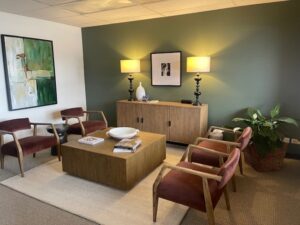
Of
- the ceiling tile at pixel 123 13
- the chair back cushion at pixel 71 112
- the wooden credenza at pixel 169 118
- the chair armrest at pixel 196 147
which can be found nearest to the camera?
the chair armrest at pixel 196 147

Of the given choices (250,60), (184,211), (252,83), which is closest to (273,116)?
(252,83)

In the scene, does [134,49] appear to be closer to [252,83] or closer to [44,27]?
[44,27]

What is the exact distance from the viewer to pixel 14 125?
11.2ft

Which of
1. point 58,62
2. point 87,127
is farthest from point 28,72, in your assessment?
point 87,127

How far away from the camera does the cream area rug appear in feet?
7.07

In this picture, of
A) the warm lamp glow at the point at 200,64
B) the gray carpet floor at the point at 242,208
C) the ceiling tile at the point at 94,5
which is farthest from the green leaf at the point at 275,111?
the ceiling tile at the point at 94,5

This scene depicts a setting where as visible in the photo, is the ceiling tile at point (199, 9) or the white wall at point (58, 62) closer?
the ceiling tile at point (199, 9)

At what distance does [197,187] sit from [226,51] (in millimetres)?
2645

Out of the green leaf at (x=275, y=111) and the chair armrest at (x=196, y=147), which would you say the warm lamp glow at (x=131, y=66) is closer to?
the chair armrest at (x=196, y=147)

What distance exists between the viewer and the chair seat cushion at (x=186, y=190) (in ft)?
6.01

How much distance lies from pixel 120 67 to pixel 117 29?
0.78m

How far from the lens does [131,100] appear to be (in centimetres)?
450

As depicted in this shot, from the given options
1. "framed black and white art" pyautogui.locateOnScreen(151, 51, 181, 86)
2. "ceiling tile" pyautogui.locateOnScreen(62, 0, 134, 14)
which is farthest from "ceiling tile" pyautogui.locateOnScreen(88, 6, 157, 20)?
"framed black and white art" pyautogui.locateOnScreen(151, 51, 181, 86)

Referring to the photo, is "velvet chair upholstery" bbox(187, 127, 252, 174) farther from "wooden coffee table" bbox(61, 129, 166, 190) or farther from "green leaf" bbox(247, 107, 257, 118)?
"green leaf" bbox(247, 107, 257, 118)
